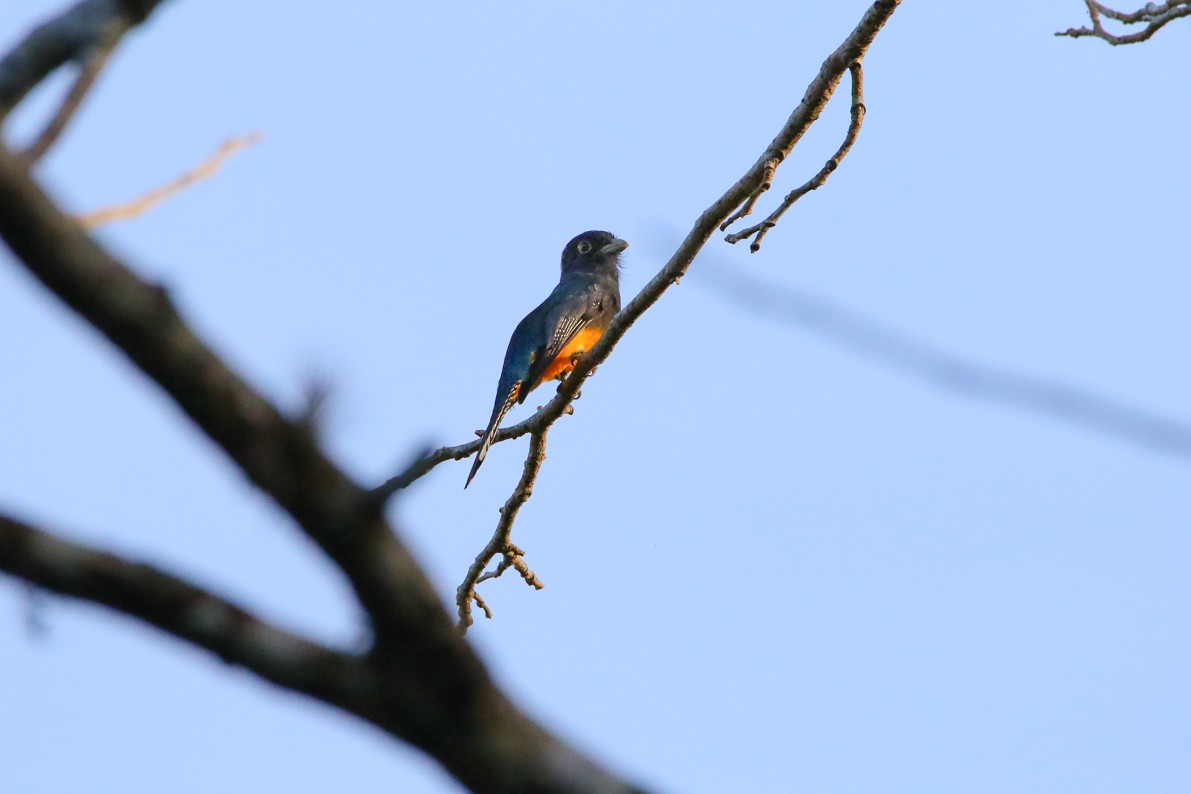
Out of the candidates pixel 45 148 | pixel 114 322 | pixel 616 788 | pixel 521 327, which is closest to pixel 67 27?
pixel 45 148

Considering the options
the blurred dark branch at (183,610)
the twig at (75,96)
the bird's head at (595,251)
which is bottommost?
the blurred dark branch at (183,610)

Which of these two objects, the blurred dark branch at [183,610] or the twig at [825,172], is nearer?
the blurred dark branch at [183,610]

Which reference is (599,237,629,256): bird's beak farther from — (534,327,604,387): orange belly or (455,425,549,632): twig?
(455,425,549,632): twig

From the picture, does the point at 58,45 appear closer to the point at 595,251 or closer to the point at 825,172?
the point at 825,172

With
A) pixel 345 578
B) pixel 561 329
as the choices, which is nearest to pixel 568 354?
pixel 561 329

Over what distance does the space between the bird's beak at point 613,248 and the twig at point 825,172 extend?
7031mm

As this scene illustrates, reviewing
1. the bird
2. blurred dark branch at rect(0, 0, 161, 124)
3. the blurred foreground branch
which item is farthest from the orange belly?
the blurred foreground branch

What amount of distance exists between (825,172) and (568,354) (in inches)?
220

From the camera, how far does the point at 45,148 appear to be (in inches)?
77.4

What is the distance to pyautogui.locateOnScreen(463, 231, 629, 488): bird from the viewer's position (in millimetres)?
11284

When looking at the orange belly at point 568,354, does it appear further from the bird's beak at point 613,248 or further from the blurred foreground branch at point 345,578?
the blurred foreground branch at point 345,578

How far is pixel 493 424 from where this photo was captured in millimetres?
10336

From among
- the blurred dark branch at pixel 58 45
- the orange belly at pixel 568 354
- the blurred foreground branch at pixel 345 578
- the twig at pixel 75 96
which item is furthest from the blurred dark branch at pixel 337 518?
the orange belly at pixel 568 354

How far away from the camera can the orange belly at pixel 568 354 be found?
11.5m
